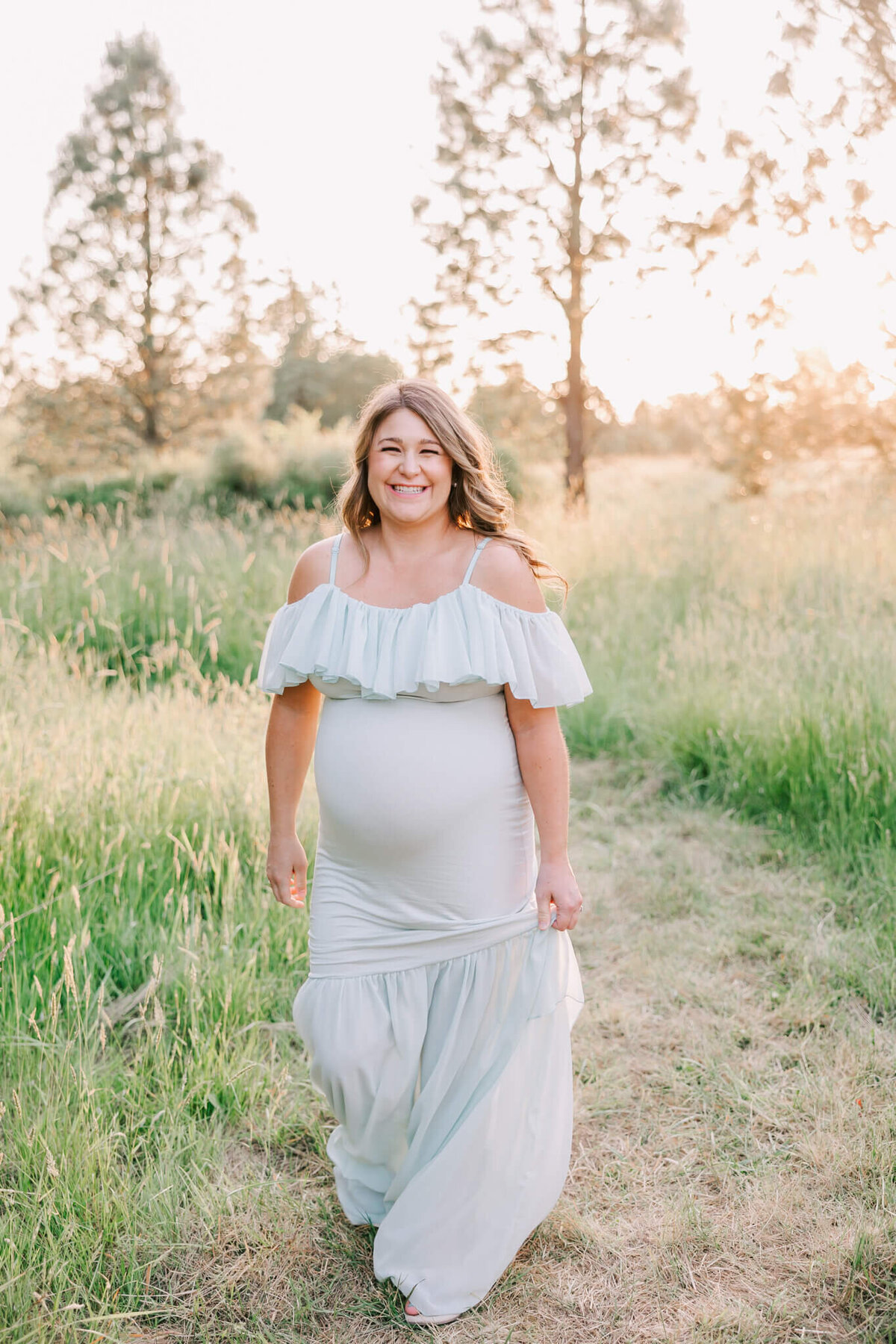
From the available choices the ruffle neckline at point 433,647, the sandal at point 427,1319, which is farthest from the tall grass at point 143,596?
the sandal at point 427,1319

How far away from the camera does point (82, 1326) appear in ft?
6.72

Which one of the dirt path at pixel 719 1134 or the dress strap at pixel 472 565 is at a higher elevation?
the dress strap at pixel 472 565

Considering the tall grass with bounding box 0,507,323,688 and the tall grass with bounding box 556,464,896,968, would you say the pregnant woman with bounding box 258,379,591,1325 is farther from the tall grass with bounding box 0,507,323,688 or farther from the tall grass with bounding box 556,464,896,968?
the tall grass with bounding box 0,507,323,688

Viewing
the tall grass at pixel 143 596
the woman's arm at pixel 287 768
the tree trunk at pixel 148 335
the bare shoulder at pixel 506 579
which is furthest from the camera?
the tree trunk at pixel 148 335

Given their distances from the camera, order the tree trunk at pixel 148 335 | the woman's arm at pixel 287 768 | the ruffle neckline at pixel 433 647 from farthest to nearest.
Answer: the tree trunk at pixel 148 335 < the woman's arm at pixel 287 768 < the ruffle neckline at pixel 433 647

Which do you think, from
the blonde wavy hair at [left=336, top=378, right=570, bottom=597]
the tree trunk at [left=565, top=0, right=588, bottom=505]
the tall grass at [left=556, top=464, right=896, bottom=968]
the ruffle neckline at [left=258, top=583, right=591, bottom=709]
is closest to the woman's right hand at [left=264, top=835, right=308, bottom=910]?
the ruffle neckline at [left=258, top=583, right=591, bottom=709]

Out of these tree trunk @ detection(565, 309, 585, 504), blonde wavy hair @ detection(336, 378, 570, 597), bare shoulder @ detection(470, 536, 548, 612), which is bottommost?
bare shoulder @ detection(470, 536, 548, 612)

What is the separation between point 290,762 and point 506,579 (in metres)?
0.73

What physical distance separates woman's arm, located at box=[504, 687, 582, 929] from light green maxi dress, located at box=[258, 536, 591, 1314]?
41 millimetres

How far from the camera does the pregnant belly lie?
214 centimetres

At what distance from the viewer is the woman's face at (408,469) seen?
2.22m

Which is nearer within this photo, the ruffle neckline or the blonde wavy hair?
the ruffle neckline

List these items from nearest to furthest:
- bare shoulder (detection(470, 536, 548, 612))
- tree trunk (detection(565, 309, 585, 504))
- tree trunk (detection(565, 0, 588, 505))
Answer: bare shoulder (detection(470, 536, 548, 612)), tree trunk (detection(565, 0, 588, 505)), tree trunk (detection(565, 309, 585, 504))

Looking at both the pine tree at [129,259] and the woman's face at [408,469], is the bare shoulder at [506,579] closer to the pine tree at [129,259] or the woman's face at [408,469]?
the woman's face at [408,469]
